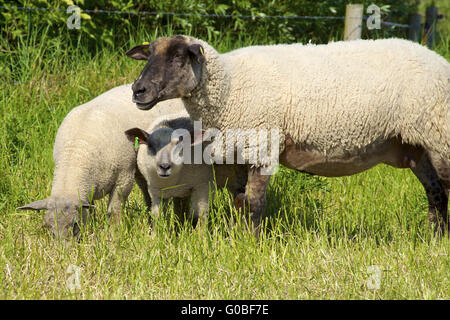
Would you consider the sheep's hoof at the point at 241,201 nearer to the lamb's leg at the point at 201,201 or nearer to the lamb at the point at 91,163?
the lamb's leg at the point at 201,201

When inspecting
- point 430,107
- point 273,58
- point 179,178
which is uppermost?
point 273,58

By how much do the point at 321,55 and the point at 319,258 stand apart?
1.38 meters

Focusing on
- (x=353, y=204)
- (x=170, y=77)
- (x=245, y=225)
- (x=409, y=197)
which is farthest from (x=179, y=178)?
(x=409, y=197)

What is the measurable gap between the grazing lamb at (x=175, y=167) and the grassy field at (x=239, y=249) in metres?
0.19

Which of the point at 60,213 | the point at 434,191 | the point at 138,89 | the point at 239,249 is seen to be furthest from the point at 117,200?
the point at 434,191

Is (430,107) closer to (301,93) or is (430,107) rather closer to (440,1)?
(301,93)

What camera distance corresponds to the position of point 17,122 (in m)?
6.10

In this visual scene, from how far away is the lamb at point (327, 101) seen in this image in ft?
13.9

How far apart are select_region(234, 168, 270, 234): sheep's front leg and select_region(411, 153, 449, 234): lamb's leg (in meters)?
1.12

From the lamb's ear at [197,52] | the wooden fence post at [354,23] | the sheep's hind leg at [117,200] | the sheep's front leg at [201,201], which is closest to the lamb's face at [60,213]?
the sheep's hind leg at [117,200]

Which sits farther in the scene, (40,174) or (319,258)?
(40,174)

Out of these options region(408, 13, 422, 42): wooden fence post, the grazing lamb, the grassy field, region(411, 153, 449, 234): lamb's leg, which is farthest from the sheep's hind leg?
region(408, 13, 422, 42): wooden fence post

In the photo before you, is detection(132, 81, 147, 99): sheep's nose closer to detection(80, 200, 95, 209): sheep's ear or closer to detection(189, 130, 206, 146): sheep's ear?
detection(189, 130, 206, 146): sheep's ear

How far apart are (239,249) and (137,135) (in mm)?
1090
